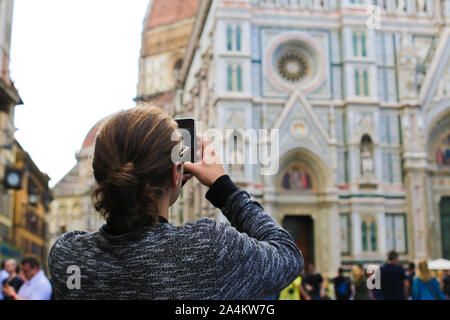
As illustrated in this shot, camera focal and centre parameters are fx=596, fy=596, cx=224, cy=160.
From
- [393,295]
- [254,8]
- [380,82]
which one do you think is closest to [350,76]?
[380,82]

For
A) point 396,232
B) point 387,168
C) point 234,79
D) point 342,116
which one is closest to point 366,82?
point 342,116

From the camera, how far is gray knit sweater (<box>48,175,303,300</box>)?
1.50m

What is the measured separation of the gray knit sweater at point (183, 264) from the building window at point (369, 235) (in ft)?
73.4

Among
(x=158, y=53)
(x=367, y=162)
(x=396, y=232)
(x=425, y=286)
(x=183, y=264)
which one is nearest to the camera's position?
(x=183, y=264)

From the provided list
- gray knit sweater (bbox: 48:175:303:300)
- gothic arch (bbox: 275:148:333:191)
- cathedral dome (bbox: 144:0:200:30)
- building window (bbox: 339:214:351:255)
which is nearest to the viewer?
gray knit sweater (bbox: 48:175:303:300)

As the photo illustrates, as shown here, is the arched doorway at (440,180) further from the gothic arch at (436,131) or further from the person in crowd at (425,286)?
the person in crowd at (425,286)

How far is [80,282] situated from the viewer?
1.58m

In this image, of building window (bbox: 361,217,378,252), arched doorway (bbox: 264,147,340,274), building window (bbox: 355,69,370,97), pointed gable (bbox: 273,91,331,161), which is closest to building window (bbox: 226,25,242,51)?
pointed gable (bbox: 273,91,331,161)

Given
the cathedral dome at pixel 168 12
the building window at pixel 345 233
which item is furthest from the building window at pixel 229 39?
the cathedral dome at pixel 168 12

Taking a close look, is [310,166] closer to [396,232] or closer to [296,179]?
[296,179]

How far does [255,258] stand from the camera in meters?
1.54

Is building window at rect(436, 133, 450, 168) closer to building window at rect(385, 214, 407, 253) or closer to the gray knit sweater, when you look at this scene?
building window at rect(385, 214, 407, 253)

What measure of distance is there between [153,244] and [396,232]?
77.2 ft
